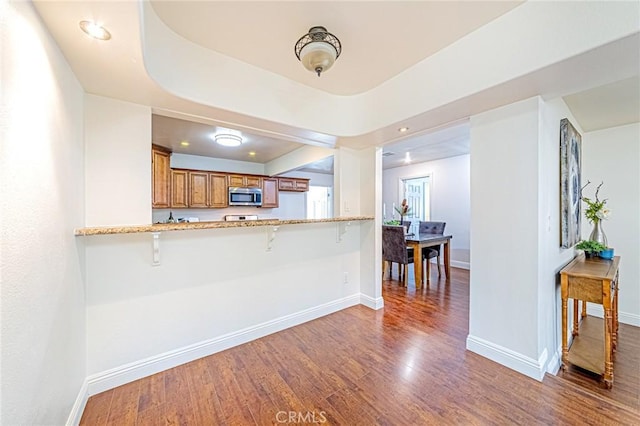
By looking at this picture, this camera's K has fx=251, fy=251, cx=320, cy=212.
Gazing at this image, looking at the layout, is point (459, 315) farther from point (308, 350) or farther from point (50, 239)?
point (50, 239)

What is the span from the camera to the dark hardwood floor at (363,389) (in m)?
1.52

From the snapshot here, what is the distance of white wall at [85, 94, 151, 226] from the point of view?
1.72 meters

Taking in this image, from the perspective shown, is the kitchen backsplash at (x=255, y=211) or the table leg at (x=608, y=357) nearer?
the table leg at (x=608, y=357)

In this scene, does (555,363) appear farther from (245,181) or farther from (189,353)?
(245,181)

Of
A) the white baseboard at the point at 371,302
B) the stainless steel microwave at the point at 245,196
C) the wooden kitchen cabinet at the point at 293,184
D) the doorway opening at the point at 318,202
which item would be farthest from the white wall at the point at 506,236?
the doorway opening at the point at 318,202

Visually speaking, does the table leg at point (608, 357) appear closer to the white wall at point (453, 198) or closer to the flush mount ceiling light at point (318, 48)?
the flush mount ceiling light at point (318, 48)

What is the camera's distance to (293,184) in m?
5.98

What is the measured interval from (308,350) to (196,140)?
11.4ft

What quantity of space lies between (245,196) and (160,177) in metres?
1.58

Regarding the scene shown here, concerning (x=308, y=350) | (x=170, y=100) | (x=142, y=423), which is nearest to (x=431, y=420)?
(x=308, y=350)

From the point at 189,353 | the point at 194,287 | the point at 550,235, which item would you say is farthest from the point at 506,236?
the point at 189,353

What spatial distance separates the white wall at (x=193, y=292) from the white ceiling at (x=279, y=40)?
1020 mm

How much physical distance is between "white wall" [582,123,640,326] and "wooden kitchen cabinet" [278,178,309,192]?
16.0 feet

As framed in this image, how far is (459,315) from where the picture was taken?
116 inches
